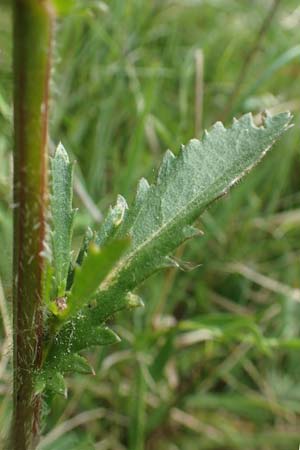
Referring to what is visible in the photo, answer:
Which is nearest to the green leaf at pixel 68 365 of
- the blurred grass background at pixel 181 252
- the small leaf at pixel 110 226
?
the small leaf at pixel 110 226

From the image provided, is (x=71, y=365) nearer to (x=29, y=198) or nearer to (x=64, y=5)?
(x=29, y=198)

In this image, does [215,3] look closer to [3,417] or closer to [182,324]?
[182,324]

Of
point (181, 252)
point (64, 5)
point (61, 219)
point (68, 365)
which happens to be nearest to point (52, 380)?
point (68, 365)

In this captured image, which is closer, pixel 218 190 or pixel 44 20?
pixel 44 20

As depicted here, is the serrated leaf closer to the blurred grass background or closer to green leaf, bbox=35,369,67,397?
green leaf, bbox=35,369,67,397

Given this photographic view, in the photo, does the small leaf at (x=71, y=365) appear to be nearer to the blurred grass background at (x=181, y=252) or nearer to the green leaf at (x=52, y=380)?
the green leaf at (x=52, y=380)

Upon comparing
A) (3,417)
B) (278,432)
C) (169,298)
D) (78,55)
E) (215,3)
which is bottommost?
(278,432)

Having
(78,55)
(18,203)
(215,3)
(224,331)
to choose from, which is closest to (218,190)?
(18,203)
